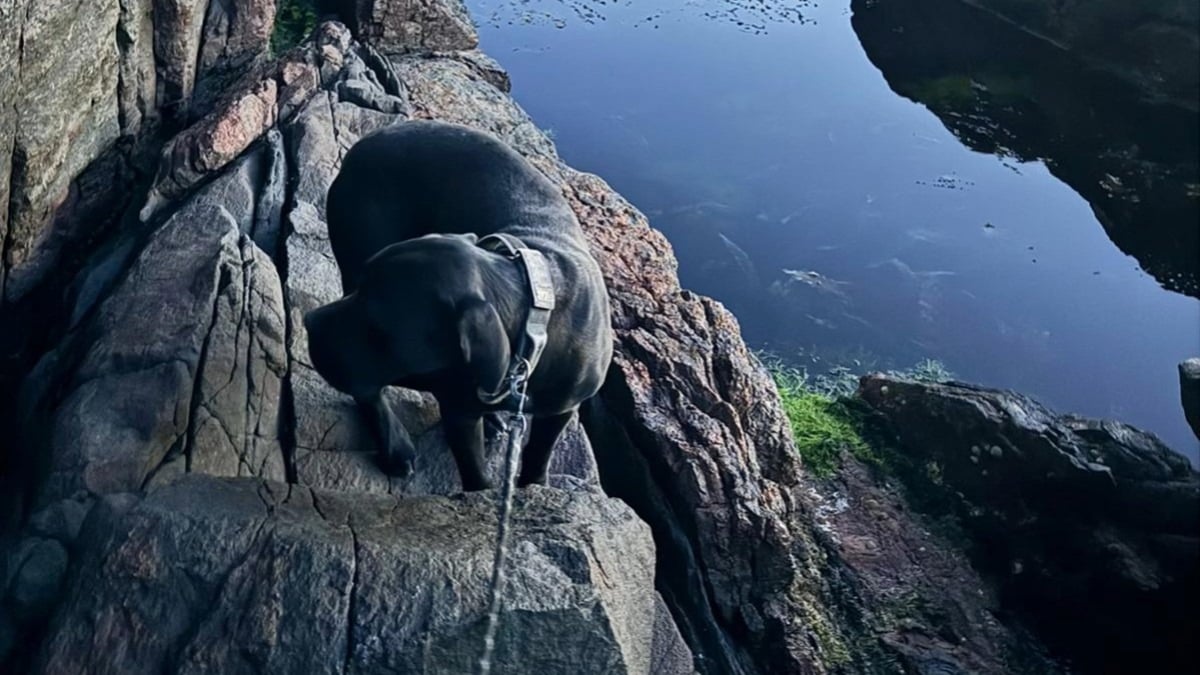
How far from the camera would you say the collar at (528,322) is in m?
3.52

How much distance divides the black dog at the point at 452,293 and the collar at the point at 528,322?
24mm

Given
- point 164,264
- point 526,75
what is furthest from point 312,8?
point 164,264

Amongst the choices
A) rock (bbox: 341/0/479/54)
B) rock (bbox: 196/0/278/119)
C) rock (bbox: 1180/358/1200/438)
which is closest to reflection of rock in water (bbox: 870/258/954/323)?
rock (bbox: 1180/358/1200/438)

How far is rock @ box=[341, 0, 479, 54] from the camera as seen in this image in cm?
830

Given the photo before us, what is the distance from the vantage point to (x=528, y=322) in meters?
3.54

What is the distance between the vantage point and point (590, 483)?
483cm

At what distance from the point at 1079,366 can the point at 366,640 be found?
7.32m

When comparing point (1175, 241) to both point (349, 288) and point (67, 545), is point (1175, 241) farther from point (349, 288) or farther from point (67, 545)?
point (67, 545)

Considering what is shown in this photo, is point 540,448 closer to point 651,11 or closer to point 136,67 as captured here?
point 136,67

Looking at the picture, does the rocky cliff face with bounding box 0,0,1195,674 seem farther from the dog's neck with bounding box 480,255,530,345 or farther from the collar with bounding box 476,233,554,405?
the dog's neck with bounding box 480,255,530,345

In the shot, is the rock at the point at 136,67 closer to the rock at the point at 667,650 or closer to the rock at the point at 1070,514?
the rock at the point at 667,650

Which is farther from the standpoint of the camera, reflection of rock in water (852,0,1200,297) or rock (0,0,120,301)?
reflection of rock in water (852,0,1200,297)

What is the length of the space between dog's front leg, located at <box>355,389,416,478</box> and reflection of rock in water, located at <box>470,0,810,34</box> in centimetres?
915

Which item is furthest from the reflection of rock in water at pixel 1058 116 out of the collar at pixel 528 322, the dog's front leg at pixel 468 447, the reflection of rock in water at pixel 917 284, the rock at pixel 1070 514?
the collar at pixel 528 322
